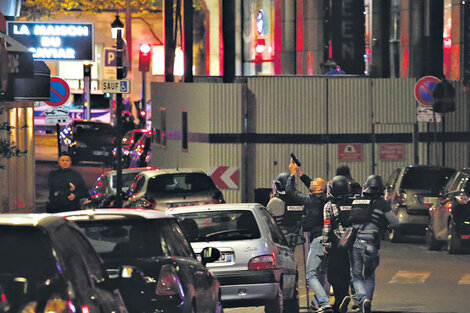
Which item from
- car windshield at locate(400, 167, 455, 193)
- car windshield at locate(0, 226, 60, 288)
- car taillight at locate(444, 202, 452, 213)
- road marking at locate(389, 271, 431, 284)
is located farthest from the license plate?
car windshield at locate(400, 167, 455, 193)

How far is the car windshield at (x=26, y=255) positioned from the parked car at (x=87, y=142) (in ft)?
126

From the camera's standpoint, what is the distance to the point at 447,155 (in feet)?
110

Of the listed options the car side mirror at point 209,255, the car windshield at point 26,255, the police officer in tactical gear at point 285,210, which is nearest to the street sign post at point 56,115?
the police officer in tactical gear at point 285,210

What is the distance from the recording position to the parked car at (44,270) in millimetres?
7406

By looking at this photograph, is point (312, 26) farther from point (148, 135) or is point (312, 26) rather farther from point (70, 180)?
point (70, 180)

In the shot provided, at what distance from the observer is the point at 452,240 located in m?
24.0

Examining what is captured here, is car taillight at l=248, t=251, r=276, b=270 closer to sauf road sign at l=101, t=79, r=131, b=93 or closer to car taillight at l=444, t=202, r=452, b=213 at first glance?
car taillight at l=444, t=202, r=452, b=213

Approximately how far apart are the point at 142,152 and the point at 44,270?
3646 centimetres

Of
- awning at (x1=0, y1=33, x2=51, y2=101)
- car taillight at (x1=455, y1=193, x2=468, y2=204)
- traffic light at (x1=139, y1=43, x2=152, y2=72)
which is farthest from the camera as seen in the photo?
traffic light at (x1=139, y1=43, x2=152, y2=72)

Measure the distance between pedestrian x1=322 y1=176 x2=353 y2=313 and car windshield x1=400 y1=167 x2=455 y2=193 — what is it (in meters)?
10.9

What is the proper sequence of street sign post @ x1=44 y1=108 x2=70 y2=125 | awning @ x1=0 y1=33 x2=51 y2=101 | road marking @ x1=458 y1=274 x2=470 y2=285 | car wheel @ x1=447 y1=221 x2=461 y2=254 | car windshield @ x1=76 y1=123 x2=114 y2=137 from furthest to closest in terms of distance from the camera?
car windshield @ x1=76 y1=123 x2=114 y2=137 → street sign post @ x1=44 y1=108 x2=70 y2=125 → car wheel @ x1=447 y1=221 x2=461 y2=254 → road marking @ x1=458 y1=274 x2=470 y2=285 → awning @ x1=0 y1=33 x2=51 y2=101

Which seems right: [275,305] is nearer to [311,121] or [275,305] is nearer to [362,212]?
[362,212]

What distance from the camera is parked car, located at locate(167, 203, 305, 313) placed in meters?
14.7

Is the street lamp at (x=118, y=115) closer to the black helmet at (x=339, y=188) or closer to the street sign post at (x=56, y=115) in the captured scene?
the street sign post at (x=56, y=115)
